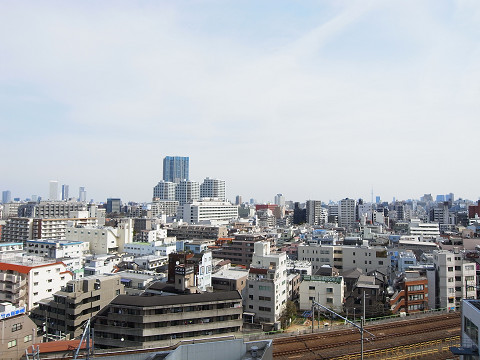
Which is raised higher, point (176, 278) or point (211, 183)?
point (211, 183)

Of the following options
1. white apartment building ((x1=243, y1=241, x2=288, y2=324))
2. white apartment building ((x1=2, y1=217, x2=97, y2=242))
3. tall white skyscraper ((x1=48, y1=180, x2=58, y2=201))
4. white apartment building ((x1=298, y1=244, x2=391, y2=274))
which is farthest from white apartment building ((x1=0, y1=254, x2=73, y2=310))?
tall white skyscraper ((x1=48, y1=180, x2=58, y2=201))

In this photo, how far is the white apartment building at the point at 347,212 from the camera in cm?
10756

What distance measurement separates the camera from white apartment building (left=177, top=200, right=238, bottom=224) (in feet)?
309

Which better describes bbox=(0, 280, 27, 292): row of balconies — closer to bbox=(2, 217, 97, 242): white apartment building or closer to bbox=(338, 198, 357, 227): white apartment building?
bbox=(2, 217, 97, 242): white apartment building

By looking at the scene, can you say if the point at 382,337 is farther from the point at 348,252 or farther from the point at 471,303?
the point at 348,252

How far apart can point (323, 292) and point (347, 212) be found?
80.7m

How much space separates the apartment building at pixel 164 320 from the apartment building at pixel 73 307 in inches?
137

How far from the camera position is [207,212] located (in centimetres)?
9756

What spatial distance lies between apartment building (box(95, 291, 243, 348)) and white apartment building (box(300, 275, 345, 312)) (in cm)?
994

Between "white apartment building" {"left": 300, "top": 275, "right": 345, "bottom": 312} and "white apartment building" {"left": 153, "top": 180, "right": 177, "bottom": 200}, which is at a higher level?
"white apartment building" {"left": 153, "top": 180, "right": 177, "bottom": 200}

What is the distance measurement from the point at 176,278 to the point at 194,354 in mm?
17540

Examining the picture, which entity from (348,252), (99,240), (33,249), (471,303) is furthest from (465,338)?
(99,240)

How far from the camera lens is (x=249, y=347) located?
37.0 feet

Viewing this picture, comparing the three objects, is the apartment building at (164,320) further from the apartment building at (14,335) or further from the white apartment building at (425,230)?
the white apartment building at (425,230)
